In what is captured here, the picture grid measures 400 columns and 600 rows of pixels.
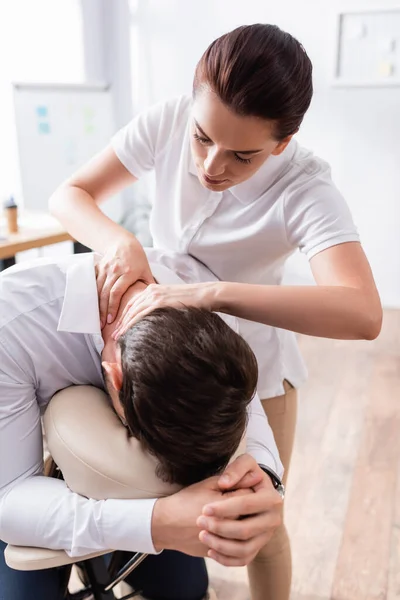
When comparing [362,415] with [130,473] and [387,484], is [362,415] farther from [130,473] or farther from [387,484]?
[130,473]

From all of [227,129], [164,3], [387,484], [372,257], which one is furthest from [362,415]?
[164,3]

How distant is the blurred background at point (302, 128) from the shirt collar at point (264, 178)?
4.90ft

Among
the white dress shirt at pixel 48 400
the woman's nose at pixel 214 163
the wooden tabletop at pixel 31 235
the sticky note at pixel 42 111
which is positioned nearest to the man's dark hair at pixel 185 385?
the white dress shirt at pixel 48 400

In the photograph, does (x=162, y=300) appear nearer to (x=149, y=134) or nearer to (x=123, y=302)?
(x=123, y=302)

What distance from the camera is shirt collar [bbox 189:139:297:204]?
1.15 m

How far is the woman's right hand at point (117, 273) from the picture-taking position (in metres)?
1.01

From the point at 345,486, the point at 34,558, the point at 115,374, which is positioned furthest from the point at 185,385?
the point at 345,486

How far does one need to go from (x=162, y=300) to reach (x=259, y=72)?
37cm

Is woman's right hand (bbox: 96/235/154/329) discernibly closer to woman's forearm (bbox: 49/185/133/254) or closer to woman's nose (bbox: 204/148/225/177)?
woman's forearm (bbox: 49/185/133/254)

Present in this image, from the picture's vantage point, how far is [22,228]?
250cm

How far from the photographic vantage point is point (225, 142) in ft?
3.19

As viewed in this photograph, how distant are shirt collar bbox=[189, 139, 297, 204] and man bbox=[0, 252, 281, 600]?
0.32 m

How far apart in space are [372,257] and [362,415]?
1.65 meters

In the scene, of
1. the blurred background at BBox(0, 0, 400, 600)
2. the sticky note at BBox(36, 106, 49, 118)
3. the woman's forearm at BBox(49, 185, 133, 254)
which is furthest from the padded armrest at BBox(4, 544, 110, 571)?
the sticky note at BBox(36, 106, 49, 118)
